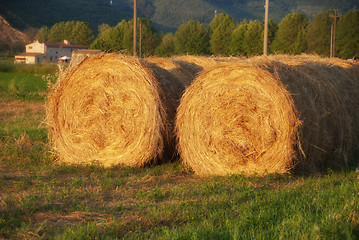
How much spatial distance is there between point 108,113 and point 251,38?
195ft

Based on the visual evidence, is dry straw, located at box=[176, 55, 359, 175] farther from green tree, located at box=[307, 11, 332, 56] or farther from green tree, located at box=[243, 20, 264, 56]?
green tree, located at box=[243, 20, 264, 56]

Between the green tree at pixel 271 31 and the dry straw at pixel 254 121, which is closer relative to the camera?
the dry straw at pixel 254 121

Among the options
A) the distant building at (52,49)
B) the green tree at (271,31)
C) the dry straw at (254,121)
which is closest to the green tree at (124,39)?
the green tree at (271,31)

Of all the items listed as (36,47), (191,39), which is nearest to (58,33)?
(36,47)

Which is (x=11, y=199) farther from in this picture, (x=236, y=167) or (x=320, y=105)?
(x=320, y=105)

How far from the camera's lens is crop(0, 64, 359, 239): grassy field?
4918 mm

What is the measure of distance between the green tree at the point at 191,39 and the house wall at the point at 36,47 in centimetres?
4027

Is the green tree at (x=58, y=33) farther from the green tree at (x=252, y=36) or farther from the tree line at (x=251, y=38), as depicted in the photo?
the green tree at (x=252, y=36)

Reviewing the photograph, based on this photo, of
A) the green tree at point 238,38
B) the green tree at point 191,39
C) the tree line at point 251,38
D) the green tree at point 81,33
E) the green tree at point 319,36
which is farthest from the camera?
the green tree at point 81,33

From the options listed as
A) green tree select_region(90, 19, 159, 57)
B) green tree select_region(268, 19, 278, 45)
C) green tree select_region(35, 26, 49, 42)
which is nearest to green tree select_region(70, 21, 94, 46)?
green tree select_region(35, 26, 49, 42)

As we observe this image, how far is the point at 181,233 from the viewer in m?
4.80

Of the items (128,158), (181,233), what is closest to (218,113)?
(128,158)

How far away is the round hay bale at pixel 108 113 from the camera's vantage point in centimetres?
852

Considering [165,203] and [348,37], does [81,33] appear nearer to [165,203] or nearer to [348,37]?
[348,37]
